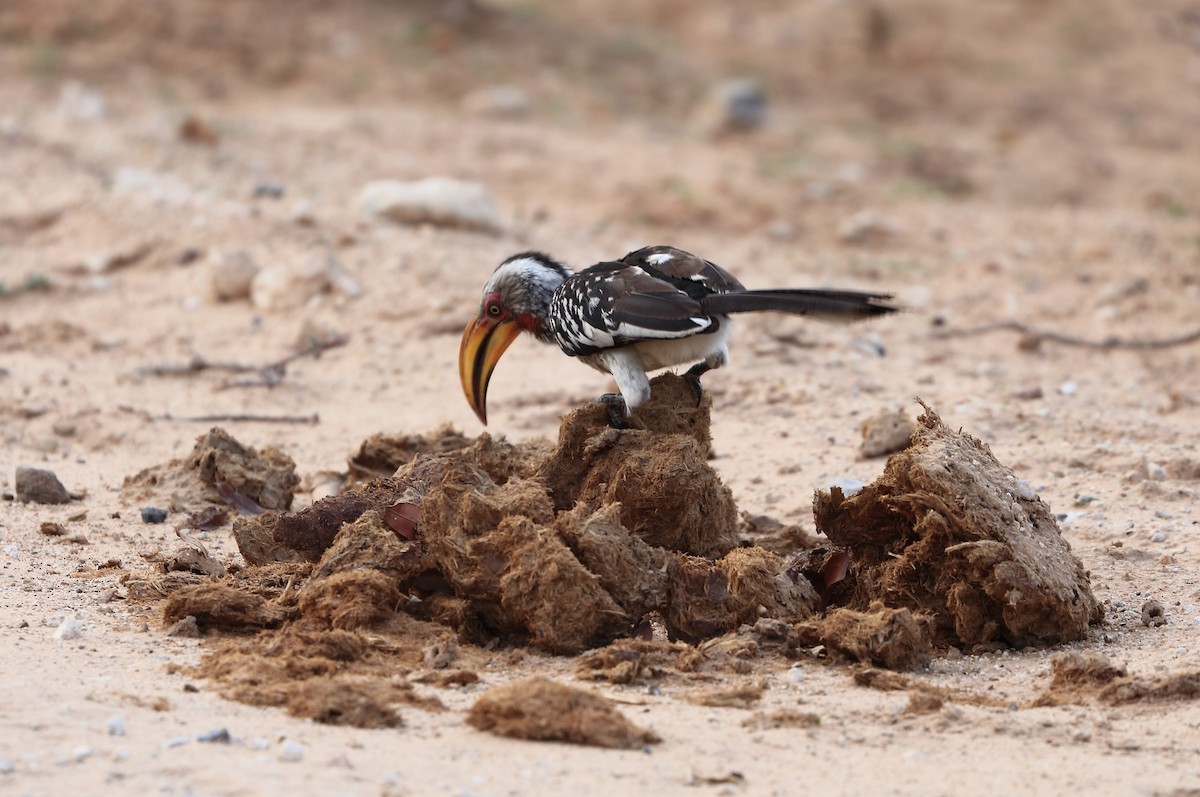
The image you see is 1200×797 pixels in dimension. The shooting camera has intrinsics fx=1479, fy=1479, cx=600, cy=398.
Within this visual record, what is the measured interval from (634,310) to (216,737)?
205cm

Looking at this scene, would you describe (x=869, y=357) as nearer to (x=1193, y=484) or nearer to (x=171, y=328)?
(x=1193, y=484)

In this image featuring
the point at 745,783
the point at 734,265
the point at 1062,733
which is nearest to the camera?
the point at 745,783

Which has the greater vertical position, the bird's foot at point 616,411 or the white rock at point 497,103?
the white rock at point 497,103

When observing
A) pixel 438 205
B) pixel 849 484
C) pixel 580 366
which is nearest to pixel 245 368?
pixel 580 366

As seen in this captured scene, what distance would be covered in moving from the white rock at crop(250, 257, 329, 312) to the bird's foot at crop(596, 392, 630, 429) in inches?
153

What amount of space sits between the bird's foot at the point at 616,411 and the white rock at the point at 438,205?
14.7 ft

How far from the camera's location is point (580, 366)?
24.2 feet

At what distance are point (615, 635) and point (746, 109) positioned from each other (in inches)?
356

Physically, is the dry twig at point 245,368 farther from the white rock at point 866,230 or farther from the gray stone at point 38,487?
the white rock at point 866,230

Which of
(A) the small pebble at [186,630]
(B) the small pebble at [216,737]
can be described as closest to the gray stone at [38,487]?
(A) the small pebble at [186,630]

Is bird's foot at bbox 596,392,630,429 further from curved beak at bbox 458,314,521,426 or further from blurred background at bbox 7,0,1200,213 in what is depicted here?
blurred background at bbox 7,0,1200,213

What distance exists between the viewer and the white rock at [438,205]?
9.00 m

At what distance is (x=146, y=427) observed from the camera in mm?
6617

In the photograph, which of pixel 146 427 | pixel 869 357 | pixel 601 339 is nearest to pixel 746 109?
pixel 869 357
